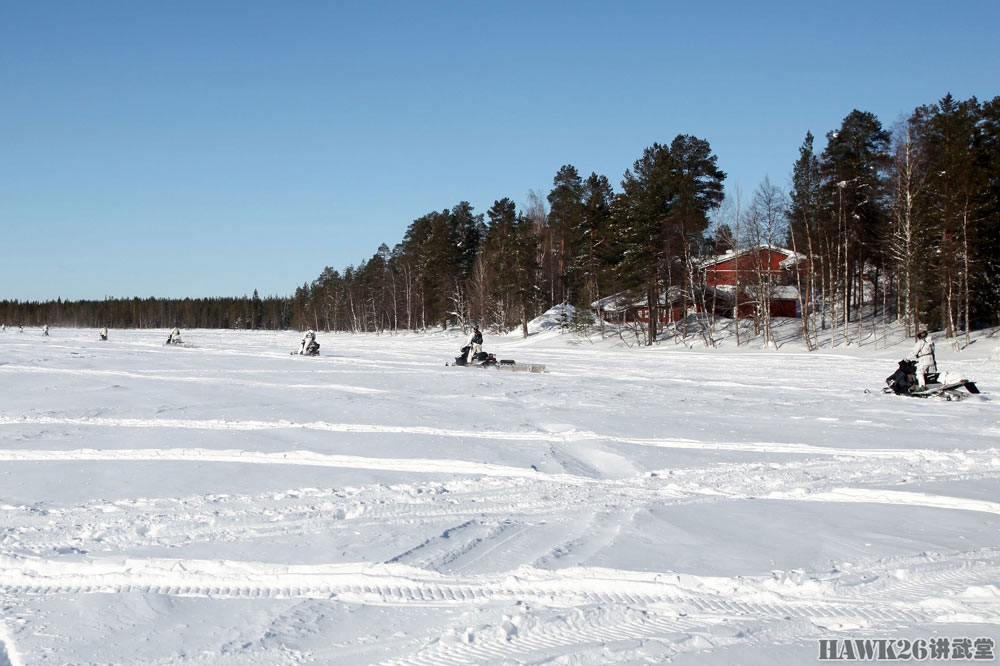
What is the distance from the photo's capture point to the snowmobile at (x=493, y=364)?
23.9 meters

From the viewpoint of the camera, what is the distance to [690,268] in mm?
43500

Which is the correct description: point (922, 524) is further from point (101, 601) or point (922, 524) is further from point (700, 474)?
point (101, 601)

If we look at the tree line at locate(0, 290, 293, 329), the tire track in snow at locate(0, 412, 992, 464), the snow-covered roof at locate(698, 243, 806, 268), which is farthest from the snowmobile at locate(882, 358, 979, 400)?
the tree line at locate(0, 290, 293, 329)

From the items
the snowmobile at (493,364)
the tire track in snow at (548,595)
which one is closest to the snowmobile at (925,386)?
the snowmobile at (493,364)

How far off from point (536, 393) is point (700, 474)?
9.00m

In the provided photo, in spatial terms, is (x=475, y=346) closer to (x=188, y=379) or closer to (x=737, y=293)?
(x=188, y=379)

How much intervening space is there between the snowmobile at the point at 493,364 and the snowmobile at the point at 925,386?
10125 mm

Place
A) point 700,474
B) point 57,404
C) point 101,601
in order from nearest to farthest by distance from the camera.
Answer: point 101,601, point 700,474, point 57,404

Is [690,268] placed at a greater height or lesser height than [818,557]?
greater

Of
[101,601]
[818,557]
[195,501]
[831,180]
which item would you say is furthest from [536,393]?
[831,180]

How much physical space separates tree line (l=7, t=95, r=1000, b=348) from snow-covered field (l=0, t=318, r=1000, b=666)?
76.2 feet

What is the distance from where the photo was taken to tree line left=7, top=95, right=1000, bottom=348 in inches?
1309

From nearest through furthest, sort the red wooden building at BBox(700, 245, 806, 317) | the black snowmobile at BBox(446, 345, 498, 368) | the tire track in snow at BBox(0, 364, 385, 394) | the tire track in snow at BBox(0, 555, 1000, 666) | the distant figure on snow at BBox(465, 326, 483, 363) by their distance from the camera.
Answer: the tire track in snow at BBox(0, 555, 1000, 666) → the tire track in snow at BBox(0, 364, 385, 394) → the black snowmobile at BBox(446, 345, 498, 368) → the distant figure on snow at BBox(465, 326, 483, 363) → the red wooden building at BBox(700, 245, 806, 317)

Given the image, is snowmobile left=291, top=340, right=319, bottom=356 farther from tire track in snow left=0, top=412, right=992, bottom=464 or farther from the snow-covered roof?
the snow-covered roof
